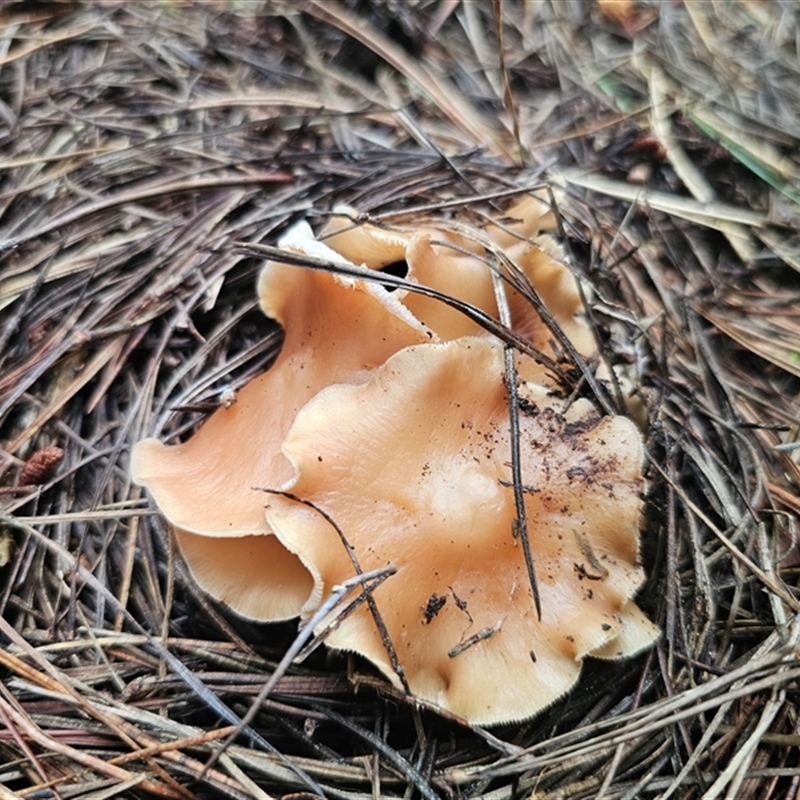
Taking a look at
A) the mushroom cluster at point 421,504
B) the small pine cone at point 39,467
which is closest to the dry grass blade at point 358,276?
the small pine cone at point 39,467

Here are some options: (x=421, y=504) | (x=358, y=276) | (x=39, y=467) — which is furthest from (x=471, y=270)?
(x=39, y=467)

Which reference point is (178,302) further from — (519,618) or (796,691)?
(796,691)

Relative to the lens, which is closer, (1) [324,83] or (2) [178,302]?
(2) [178,302]

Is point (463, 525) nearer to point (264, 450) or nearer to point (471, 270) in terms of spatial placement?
point (264, 450)

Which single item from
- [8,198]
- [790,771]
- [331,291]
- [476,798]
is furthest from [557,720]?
[8,198]

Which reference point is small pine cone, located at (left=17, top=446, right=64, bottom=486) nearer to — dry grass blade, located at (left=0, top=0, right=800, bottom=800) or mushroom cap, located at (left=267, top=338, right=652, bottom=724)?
dry grass blade, located at (left=0, top=0, right=800, bottom=800)

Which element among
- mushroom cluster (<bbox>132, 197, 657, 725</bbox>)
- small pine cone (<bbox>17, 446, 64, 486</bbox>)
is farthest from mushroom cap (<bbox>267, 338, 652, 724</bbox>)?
small pine cone (<bbox>17, 446, 64, 486</bbox>)

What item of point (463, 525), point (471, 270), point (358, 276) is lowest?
point (463, 525)
